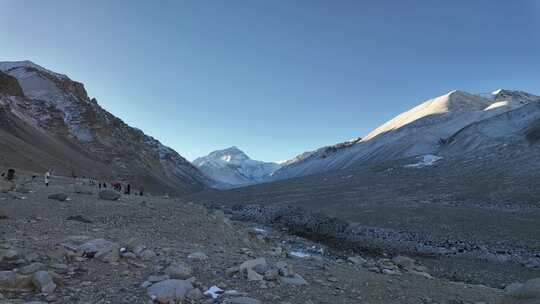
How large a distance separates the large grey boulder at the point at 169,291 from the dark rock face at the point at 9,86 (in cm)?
11984

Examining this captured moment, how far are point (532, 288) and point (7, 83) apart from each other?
425 ft

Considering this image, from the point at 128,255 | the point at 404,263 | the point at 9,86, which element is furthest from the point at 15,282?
the point at 9,86

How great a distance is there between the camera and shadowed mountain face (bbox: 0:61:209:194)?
76.7 meters

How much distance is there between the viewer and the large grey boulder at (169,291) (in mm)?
9430

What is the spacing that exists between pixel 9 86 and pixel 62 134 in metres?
19.9

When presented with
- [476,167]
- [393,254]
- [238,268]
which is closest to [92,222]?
[238,268]

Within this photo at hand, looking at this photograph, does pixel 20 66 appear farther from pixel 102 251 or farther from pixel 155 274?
pixel 155 274

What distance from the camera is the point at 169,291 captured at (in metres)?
9.63

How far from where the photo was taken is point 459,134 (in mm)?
119188

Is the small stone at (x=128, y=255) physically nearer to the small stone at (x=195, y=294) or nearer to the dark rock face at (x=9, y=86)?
the small stone at (x=195, y=294)

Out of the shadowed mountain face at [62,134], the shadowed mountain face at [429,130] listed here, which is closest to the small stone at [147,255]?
the shadowed mountain face at [62,134]

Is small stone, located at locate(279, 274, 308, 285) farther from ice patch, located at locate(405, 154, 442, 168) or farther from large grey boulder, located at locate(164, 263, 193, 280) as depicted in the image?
ice patch, located at locate(405, 154, 442, 168)

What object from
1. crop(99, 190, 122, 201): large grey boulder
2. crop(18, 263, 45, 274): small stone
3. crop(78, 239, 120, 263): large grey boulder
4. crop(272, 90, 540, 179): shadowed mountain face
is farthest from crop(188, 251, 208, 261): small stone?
crop(272, 90, 540, 179): shadowed mountain face

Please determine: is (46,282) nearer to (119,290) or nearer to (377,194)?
(119,290)
